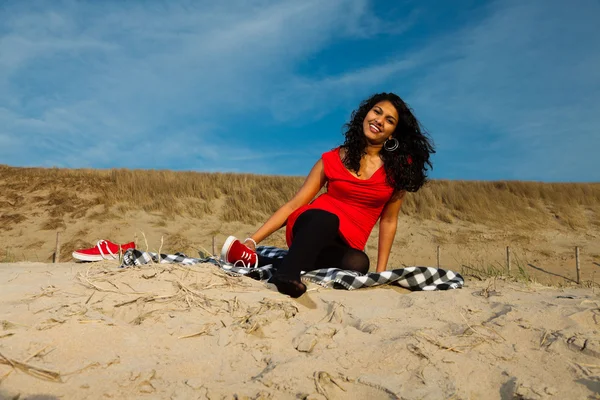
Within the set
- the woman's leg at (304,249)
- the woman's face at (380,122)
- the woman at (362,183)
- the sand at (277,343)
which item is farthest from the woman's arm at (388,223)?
the sand at (277,343)

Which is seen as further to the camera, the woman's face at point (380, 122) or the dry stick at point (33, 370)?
the woman's face at point (380, 122)

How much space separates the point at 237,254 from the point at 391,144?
1.37 m

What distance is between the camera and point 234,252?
119 inches

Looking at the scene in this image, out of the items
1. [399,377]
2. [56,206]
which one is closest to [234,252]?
[399,377]

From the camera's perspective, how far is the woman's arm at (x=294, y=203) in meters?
3.17

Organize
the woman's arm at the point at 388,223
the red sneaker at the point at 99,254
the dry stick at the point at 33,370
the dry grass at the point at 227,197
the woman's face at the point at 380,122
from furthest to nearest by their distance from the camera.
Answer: the dry grass at the point at 227,197, the red sneaker at the point at 99,254, the woman's arm at the point at 388,223, the woman's face at the point at 380,122, the dry stick at the point at 33,370

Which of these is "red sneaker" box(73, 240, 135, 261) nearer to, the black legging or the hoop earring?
the black legging

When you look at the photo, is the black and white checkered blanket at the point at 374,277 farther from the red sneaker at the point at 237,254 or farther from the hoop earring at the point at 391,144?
the hoop earring at the point at 391,144

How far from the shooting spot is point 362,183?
325 cm

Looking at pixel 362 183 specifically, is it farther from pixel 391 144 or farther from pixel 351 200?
pixel 391 144

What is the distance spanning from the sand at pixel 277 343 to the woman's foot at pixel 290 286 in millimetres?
60

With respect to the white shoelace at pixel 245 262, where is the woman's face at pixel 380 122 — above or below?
above

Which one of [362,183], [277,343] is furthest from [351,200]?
[277,343]

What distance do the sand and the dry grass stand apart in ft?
40.1
